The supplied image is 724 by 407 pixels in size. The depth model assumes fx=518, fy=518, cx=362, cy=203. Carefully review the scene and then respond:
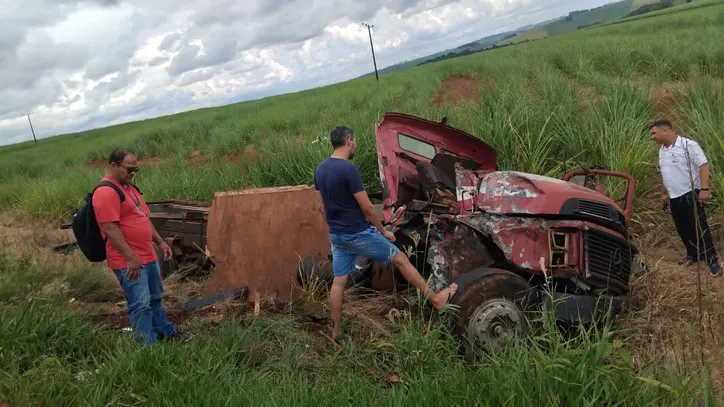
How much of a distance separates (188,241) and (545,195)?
4351 millimetres

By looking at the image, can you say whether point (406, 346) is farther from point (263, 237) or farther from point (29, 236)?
point (29, 236)

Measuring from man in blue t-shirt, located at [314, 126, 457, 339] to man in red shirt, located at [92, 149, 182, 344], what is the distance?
1426 mm

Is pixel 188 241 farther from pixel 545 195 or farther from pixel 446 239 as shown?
pixel 545 195

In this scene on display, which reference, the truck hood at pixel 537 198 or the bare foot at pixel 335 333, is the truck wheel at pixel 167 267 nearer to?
the bare foot at pixel 335 333

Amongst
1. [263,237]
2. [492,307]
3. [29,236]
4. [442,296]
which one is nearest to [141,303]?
[263,237]

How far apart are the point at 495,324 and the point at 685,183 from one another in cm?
282

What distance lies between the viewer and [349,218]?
3.99m

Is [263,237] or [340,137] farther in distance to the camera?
[263,237]

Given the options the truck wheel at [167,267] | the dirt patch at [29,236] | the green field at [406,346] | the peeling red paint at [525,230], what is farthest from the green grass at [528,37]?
the peeling red paint at [525,230]

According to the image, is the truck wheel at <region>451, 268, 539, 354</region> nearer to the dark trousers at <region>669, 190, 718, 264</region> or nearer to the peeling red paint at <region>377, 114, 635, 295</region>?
the peeling red paint at <region>377, 114, 635, 295</region>

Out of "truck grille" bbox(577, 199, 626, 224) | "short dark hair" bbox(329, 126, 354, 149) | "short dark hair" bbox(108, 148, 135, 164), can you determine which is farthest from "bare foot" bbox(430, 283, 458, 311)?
"short dark hair" bbox(108, 148, 135, 164)

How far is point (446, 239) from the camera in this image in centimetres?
398

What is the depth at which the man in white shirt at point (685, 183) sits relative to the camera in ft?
15.7

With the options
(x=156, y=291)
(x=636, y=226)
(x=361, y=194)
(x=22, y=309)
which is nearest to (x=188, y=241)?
(x=156, y=291)
